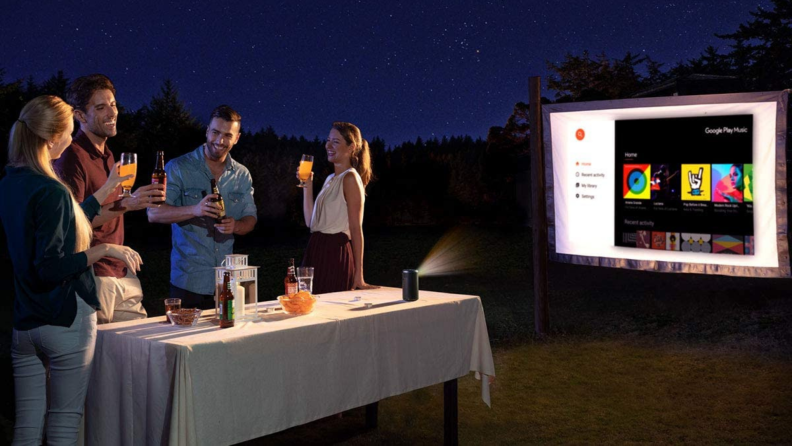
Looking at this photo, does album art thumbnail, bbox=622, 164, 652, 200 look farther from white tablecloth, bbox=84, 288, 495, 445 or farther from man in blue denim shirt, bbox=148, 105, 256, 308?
man in blue denim shirt, bbox=148, 105, 256, 308

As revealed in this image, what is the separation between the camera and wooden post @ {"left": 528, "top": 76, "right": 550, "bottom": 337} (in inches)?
291

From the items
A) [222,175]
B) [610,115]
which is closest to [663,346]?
[610,115]

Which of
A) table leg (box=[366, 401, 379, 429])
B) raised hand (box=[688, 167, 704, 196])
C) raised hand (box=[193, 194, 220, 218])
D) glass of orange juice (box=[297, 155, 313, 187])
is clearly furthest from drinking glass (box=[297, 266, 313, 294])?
raised hand (box=[688, 167, 704, 196])

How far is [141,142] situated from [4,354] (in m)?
19.4

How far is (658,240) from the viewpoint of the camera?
657 cm

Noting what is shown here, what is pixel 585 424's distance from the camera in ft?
15.0

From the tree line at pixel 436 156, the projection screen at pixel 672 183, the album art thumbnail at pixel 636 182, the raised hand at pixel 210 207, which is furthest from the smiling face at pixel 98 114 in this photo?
the tree line at pixel 436 156

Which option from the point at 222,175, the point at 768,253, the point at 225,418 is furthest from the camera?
the point at 768,253

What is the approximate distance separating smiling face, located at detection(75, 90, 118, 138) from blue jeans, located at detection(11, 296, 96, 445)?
3.37ft

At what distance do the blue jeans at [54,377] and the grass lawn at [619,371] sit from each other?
1688 millimetres

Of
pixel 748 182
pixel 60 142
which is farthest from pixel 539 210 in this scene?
pixel 60 142

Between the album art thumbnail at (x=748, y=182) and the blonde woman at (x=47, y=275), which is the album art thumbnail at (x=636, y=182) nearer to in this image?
the album art thumbnail at (x=748, y=182)

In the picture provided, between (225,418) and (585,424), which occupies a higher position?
(225,418)

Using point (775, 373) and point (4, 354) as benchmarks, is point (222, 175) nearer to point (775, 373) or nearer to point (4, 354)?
point (4, 354)
